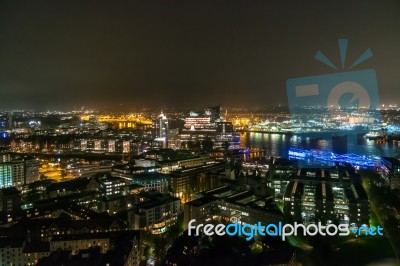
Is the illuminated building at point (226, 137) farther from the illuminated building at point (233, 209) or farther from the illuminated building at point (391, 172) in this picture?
the illuminated building at point (233, 209)

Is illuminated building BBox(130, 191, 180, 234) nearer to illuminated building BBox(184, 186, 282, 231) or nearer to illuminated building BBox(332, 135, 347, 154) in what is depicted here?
illuminated building BBox(184, 186, 282, 231)

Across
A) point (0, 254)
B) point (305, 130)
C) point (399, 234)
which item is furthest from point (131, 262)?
point (305, 130)

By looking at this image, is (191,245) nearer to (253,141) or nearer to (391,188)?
(391,188)

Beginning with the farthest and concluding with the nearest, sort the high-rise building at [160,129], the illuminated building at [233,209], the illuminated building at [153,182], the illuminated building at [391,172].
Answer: the high-rise building at [160,129]
the illuminated building at [391,172]
the illuminated building at [153,182]
the illuminated building at [233,209]

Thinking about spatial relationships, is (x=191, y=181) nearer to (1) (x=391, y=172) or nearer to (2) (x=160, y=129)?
(1) (x=391, y=172)

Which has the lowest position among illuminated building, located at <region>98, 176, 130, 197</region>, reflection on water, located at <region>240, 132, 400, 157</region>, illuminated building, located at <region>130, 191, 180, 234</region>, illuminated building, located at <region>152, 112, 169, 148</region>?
illuminated building, located at <region>130, 191, 180, 234</region>

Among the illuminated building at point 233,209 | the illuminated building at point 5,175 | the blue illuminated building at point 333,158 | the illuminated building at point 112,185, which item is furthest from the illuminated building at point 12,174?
the blue illuminated building at point 333,158

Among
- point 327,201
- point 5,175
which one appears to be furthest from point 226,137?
point 327,201

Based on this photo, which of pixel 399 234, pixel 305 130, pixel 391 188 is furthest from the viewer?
pixel 305 130

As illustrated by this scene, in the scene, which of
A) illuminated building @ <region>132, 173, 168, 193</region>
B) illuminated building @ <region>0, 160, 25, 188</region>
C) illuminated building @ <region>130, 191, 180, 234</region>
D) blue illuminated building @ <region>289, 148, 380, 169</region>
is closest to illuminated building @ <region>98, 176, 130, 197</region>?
illuminated building @ <region>132, 173, 168, 193</region>
